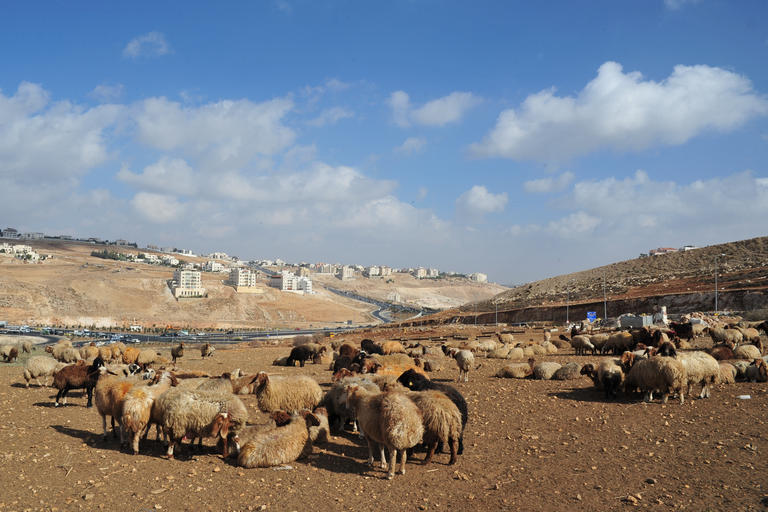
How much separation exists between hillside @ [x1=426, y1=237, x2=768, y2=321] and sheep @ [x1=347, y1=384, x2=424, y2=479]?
4959cm

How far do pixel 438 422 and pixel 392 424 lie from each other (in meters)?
0.87

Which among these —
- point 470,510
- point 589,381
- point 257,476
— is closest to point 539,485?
point 470,510

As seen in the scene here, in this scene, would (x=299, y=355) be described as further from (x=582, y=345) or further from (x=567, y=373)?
(x=582, y=345)

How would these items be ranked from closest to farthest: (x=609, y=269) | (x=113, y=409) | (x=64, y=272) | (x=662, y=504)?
1. (x=662, y=504)
2. (x=113, y=409)
3. (x=609, y=269)
4. (x=64, y=272)

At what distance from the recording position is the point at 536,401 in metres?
13.2

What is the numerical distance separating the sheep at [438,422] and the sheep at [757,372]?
1107 centimetres

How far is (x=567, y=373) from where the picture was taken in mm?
16531

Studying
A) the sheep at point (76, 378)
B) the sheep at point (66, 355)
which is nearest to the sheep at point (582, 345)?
the sheep at point (76, 378)

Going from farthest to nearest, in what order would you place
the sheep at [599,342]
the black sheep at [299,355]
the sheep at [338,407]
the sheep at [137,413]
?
1. the black sheep at [299,355]
2. the sheep at [599,342]
3. the sheep at [338,407]
4. the sheep at [137,413]

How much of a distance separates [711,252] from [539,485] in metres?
91.2

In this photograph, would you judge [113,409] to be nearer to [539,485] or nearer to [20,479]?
[20,479]

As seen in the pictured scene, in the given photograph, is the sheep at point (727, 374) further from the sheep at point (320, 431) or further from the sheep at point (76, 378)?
the sheep at point (76, 378)

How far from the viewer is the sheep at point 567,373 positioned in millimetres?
16469

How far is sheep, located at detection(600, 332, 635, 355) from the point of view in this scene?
21.1 metres
